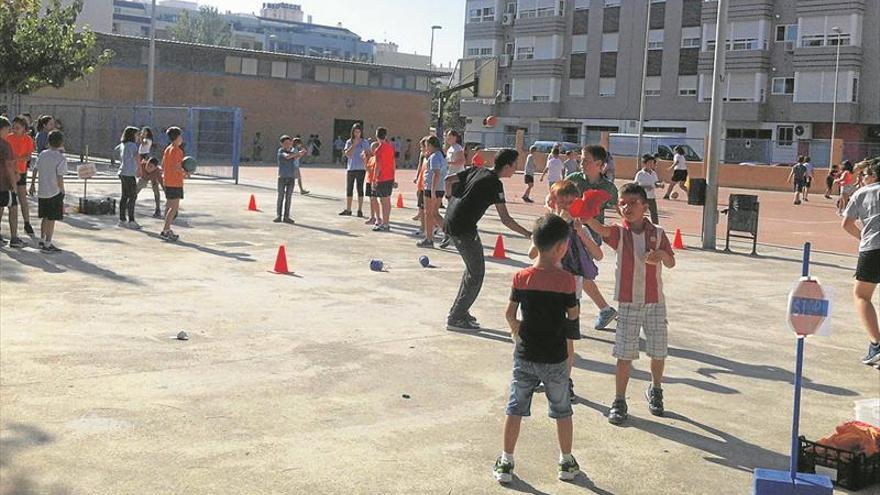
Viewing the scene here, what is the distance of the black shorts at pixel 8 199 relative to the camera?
499 inches

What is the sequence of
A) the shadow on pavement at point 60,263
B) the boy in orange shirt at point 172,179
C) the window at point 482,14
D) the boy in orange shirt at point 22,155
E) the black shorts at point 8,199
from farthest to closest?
the window at point 482,14, the boy in orange shirt at point 172,179, the boy in orange shirt at point 22,155, the black shorts at point 8,199, the shadow on pavement at point 60,263

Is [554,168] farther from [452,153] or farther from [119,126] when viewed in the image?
[119,126]

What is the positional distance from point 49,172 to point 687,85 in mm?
56152

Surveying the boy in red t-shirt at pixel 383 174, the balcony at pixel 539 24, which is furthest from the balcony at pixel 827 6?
the boy in red t-shirt at pixel 383 174

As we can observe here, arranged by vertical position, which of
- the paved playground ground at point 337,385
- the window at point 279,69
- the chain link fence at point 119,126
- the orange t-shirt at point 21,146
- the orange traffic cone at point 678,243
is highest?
the window at point 279,69

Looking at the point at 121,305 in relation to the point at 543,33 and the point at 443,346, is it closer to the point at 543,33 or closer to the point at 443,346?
the point at 443,346

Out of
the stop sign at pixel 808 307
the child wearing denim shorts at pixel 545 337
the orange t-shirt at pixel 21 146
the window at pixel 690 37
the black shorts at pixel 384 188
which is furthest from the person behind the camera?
the window at pixel 690 37

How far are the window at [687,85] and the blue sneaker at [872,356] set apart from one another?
5698 centimetres

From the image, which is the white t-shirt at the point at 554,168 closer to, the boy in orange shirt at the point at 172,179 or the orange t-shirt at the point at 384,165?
the orange t-shirt at the point at 384,165

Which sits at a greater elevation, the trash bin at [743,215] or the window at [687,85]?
the window at [687,85]

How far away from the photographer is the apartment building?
55.6 metres

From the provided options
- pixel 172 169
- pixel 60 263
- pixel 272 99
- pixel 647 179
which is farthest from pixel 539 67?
pixel 60 263

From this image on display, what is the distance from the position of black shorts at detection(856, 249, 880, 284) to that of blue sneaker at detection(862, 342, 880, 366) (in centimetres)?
57

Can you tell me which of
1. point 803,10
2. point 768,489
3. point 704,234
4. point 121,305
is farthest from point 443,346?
point 803,10
